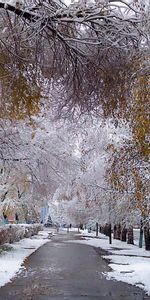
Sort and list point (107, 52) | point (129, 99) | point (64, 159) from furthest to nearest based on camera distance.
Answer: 1. point (64, 159)
2. point (129, 99)
3. point (107, 52)

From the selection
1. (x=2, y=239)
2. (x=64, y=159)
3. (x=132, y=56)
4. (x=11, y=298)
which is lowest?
(x=11, y=298)

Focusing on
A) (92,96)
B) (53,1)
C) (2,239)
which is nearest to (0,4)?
(53,1)

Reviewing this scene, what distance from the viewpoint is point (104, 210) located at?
107 ft

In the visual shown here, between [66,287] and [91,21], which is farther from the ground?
[91,21]

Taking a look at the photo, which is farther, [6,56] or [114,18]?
[6,56]

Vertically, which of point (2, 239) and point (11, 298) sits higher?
point (2, 239)

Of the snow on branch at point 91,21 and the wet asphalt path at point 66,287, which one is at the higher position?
the snow on branch at point 91,21

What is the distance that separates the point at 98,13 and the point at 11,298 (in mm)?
8088

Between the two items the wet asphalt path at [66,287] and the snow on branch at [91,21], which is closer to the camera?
the snow on branch at [91,21]

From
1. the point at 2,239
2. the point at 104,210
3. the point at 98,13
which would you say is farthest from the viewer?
the point at 104,210

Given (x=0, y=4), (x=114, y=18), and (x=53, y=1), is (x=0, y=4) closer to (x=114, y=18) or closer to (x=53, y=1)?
(x=53, y=1)

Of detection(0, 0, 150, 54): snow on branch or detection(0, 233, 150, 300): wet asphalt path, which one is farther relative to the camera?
detection(0, 233, 150, 300): wet asphalt path

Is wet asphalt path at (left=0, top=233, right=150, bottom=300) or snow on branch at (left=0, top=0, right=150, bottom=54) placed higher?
snow on branch at (left=0, top=0, right=150, bottom=54)

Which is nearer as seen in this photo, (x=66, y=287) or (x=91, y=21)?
(x=91, y=21)
